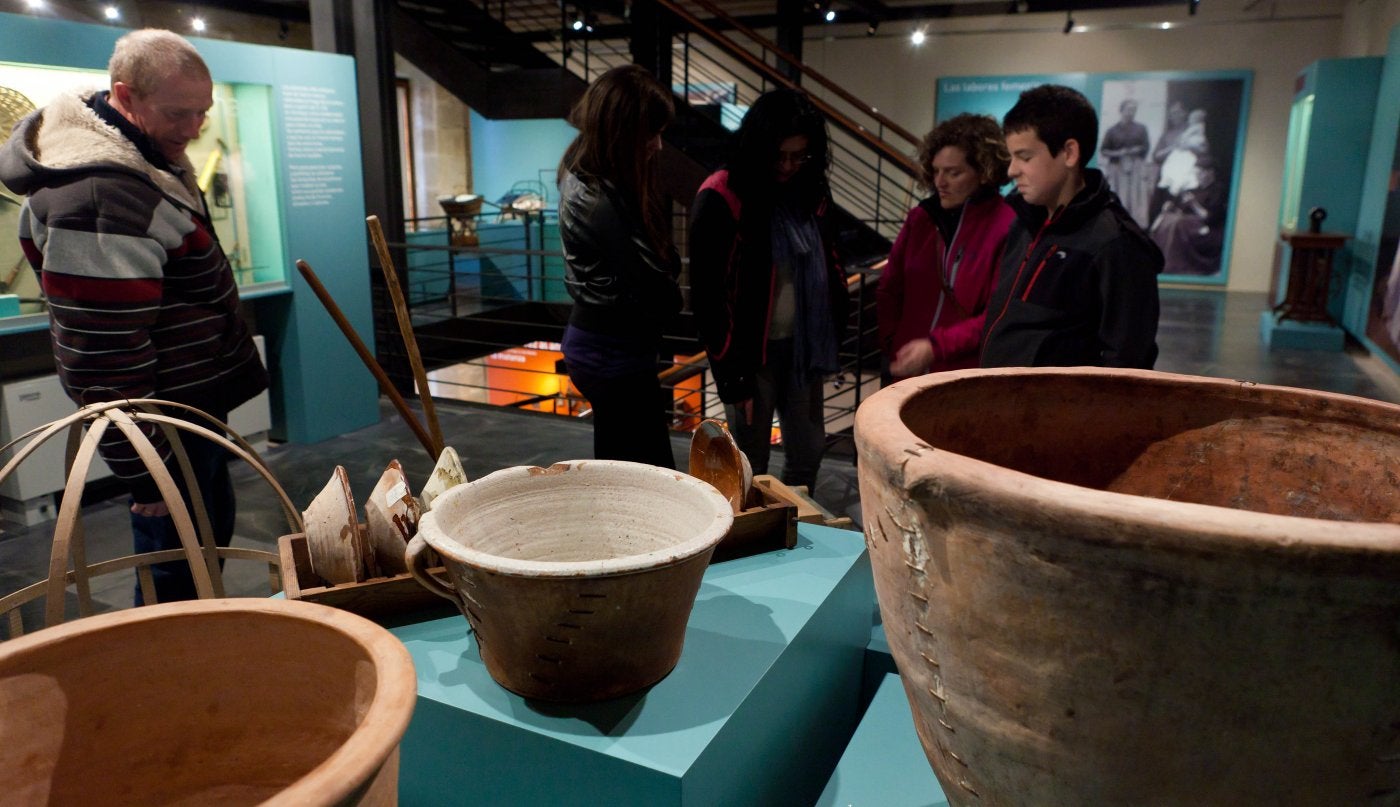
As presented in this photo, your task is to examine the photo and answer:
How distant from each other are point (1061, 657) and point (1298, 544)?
0.14 metres

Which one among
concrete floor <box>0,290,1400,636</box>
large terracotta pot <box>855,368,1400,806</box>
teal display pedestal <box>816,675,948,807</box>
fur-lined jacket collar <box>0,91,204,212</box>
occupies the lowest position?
concrete floor <box>0,290,1400,636</box>

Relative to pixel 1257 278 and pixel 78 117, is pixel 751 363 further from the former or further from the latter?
pixel 1257 278

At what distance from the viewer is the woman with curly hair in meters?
2.28

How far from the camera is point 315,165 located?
4.09 m

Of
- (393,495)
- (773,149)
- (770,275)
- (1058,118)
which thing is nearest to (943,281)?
(770,275)

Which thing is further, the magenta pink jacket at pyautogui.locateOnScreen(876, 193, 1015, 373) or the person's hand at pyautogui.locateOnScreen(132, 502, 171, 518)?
the magenta pink jacket at pyautogui.locateOnScreen(876, 193, 1015, 373)

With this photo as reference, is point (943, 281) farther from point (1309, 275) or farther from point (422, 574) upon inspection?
point (1309, 275)

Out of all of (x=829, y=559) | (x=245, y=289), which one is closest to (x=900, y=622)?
(x=829, y=559)

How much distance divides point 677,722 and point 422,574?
34 cm

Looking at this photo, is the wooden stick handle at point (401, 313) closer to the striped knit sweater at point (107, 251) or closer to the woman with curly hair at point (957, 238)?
the striped knit sweater at point (107, 251)

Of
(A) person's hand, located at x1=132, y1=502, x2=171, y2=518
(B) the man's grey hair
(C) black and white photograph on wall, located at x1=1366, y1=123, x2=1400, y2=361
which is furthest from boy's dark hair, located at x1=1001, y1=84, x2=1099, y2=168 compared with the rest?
(C) black and white photograph on wall, located at x1=1366, y1=123, x2=1400, y2=361

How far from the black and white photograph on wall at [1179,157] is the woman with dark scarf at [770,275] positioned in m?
7.97

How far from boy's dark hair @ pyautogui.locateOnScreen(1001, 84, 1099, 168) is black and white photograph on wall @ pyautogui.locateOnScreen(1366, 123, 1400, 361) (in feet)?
16.8

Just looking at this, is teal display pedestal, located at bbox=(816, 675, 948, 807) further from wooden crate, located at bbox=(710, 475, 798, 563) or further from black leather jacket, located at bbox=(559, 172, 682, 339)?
black leather jacket, located at bbox=(559, 172, 682, 339)
